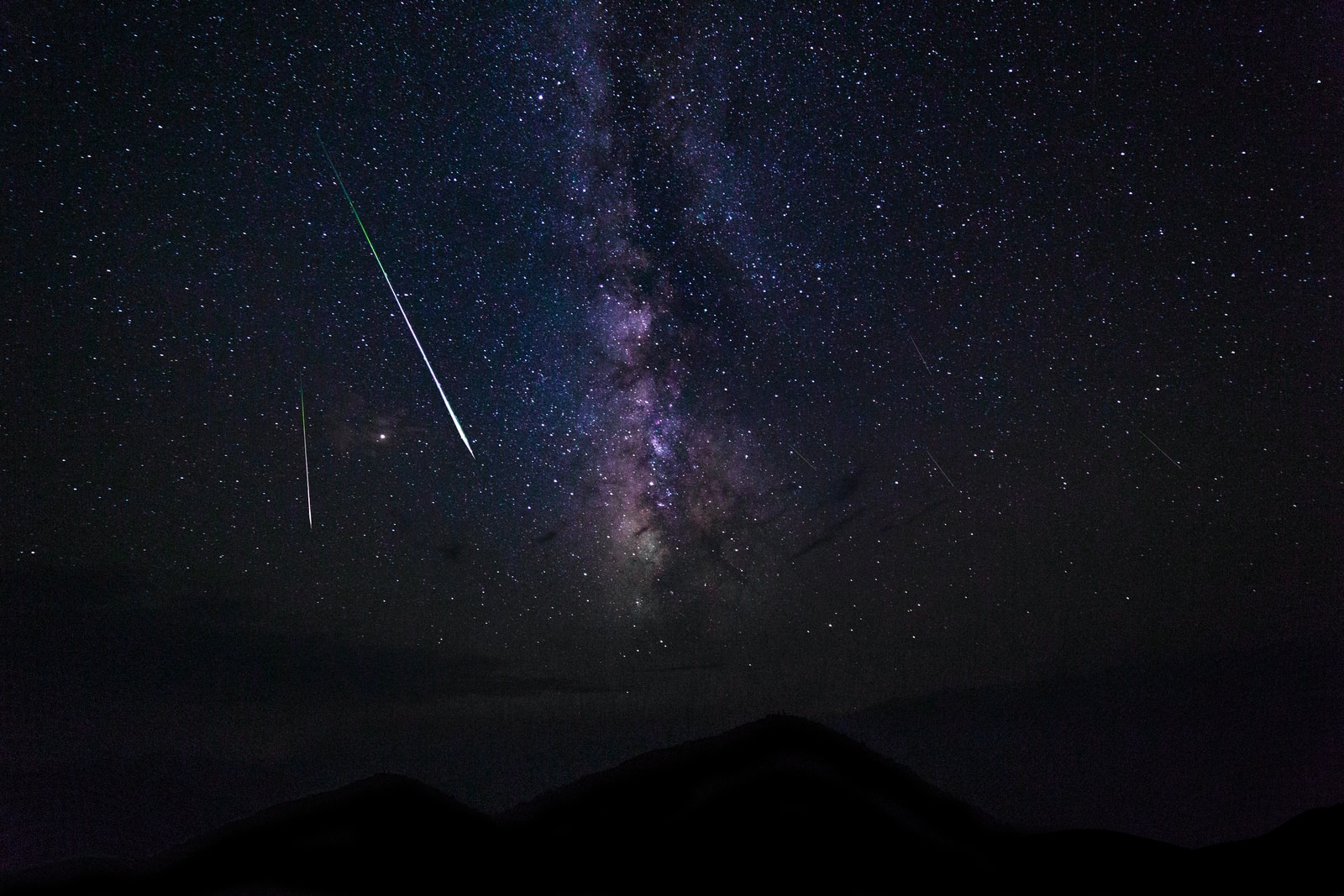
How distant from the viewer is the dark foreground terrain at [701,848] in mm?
5578

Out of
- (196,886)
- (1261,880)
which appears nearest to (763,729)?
(1261,880)

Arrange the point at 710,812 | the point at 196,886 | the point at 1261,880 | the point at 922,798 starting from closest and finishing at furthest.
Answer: the point at 1261,880
the point at 196,886
the point at 710,812
the point at 922,798

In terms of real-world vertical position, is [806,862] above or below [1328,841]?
above

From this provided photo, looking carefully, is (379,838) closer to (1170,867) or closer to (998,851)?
(998,851)

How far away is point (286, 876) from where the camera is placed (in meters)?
5.74

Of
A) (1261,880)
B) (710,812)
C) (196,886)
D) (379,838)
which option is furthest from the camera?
(710,812)

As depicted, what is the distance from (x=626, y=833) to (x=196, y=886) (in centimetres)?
348

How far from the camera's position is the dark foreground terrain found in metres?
5.58

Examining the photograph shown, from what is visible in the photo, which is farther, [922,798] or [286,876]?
[922,798]

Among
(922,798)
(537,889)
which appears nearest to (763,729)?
(922,798)

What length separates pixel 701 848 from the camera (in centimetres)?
681

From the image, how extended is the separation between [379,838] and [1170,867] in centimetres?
657

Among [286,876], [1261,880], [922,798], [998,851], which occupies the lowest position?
[1261,880]

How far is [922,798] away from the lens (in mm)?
7801
